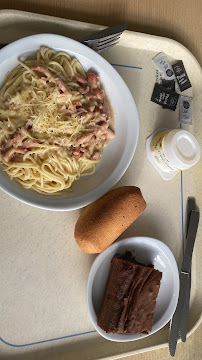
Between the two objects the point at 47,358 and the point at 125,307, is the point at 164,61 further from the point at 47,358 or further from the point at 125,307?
the point at 47,358

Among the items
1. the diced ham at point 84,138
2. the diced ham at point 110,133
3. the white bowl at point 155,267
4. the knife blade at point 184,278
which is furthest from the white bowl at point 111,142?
the knife blade at point 184,278

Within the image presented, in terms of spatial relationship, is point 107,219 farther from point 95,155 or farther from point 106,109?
point 106,109

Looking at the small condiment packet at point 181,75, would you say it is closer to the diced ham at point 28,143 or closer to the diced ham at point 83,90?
the diced ham at point 83,90

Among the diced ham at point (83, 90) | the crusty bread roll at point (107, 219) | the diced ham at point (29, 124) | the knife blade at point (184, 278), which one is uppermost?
the diced ham at point (83, 90)

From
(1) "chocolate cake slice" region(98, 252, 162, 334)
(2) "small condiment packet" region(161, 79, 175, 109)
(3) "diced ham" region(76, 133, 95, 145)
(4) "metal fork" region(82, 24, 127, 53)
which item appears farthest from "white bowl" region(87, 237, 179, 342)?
(4) "metal fork" region(82, 24, 127, 53)

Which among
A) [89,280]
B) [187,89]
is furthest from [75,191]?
[187,89]

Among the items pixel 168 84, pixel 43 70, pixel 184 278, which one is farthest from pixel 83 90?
pixel 184 278

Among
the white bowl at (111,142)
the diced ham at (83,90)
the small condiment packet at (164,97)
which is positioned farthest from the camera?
the small condiment packet at (164,97)
